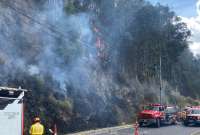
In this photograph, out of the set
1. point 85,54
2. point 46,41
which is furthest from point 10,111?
point 85,54

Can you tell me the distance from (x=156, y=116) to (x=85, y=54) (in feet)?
25.7

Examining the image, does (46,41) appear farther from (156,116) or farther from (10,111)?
(10,111)

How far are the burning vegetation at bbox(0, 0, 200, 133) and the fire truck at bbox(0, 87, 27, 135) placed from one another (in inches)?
385

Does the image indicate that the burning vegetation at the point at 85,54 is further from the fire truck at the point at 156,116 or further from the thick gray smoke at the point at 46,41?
the fire truck at the point at 156,116

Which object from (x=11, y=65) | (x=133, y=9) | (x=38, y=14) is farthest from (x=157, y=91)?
(x=11, y=65)

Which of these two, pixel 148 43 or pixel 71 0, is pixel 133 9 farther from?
pixel 71 0

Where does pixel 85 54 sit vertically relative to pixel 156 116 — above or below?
above

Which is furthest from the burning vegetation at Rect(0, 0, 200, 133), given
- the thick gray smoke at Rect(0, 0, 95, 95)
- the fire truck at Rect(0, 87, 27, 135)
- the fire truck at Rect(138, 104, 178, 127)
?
the fire truck at Rect(0, 87, 27, 135)

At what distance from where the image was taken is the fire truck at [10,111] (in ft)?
39.4

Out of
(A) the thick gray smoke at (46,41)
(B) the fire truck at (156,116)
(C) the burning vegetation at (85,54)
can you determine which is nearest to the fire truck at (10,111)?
(C) the burning vegetation at (85,54)

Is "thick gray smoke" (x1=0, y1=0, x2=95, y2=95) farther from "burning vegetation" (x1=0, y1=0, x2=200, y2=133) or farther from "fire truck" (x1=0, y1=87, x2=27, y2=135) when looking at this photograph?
"fire truck" (x1=0, y1=87, x2=27, y2=135)

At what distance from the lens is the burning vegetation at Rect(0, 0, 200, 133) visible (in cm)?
2555

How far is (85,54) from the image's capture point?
34.3 meters

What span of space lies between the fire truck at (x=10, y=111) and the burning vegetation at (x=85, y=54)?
9791 mm
